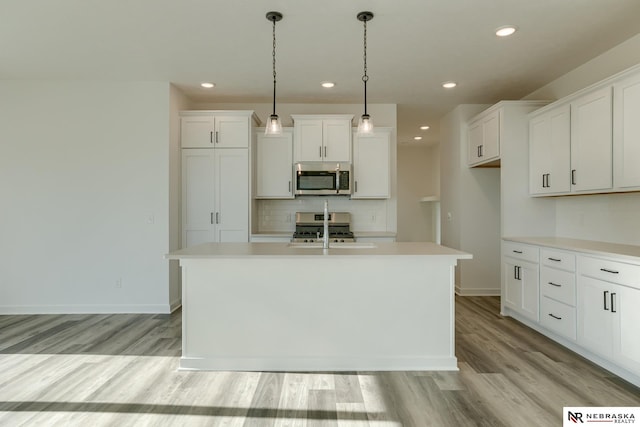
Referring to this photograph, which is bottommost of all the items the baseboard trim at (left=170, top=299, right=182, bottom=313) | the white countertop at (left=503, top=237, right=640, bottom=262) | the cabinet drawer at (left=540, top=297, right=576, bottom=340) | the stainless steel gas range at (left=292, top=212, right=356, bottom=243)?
the baseboard trim at (left=170, top=299, right=182, bottom=313)

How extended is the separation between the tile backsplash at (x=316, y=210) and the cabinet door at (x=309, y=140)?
690mm

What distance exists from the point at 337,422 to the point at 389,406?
0.37 m

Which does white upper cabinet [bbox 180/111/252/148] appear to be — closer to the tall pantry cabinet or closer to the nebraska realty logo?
the tall pantry cabinet

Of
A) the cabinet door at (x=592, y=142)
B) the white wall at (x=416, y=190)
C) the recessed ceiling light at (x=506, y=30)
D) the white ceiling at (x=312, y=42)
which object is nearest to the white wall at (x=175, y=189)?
the white ceiling at (x=312, y=42)

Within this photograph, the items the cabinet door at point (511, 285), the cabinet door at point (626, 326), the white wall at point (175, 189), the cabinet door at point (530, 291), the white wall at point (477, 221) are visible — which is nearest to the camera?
the cabinet door at point (626, 326)

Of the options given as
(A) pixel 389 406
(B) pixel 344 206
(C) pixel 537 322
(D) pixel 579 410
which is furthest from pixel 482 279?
(A) pixel 389 406

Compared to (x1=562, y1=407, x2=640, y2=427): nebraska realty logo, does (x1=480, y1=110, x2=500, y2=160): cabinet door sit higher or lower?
higher

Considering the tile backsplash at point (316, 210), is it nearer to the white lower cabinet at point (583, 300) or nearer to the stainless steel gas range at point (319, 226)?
the stainless steel gas range at point (319, 226)

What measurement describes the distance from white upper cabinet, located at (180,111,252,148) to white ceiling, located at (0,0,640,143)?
0.33 metres

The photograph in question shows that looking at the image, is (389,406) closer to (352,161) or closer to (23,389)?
(23,389)

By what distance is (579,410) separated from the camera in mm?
2217

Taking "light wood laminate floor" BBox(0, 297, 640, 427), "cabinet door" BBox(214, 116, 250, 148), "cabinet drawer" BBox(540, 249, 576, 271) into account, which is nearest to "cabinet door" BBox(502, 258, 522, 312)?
"cabinet drawer" BBox(540, 249, 576, 271)

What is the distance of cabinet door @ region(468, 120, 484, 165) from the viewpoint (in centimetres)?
484

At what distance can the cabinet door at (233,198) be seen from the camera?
4711 millimetres
